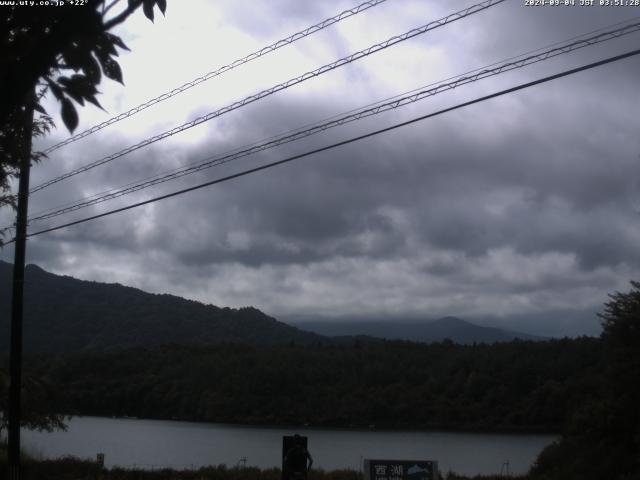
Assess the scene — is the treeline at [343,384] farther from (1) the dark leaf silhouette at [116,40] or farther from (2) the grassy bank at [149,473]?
(1) the dark leaf silhouette at [116,40]

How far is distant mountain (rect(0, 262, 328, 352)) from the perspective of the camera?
90919mm

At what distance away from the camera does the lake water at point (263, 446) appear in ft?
132

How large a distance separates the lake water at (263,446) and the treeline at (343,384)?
207 cm

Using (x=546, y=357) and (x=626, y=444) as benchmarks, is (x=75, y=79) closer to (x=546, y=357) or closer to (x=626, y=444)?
(x=626, y=444)

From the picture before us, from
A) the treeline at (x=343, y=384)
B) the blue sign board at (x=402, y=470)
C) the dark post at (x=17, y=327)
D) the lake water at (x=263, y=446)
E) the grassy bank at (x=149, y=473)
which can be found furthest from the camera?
the treeline at (x=343, y=384)

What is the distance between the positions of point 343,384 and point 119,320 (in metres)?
49.8

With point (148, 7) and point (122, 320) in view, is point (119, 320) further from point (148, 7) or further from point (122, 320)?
point (148, 7)

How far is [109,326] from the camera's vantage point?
104000 millimetres

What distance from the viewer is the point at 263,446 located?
1944 inches

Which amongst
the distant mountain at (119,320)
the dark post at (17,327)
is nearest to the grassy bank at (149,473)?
the dark post at (17,327)

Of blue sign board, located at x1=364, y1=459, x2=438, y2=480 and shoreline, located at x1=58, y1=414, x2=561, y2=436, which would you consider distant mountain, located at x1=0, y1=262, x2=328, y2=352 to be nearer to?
shoreline, located at x1=58, y1=414, x2=561, y2=436

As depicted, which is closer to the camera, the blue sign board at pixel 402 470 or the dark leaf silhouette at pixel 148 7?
the dark leaf silhouette at pixel 148 7

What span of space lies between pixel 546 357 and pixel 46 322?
6030cm

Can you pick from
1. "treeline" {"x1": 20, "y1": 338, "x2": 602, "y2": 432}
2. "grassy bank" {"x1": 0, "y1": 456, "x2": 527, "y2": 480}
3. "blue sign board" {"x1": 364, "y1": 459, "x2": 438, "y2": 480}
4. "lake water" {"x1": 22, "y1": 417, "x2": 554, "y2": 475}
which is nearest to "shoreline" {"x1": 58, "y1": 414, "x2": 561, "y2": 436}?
"treeline" {"x1": 20, "y1": 338, "x2": 602, "y2": 432}
